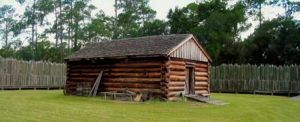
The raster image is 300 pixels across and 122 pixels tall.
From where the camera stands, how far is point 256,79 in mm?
37469

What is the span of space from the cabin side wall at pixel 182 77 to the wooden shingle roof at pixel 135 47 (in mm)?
982

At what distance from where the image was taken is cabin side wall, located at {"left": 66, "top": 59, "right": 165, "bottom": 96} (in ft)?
80.5

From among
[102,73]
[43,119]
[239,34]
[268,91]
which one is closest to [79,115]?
[43,119]

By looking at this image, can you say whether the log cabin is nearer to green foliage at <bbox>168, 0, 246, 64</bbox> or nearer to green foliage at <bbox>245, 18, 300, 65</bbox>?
green foliage at <bbox>245, 18, 300, 65</bbox>

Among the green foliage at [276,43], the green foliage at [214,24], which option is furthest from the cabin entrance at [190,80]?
the green foliage at [214,24]

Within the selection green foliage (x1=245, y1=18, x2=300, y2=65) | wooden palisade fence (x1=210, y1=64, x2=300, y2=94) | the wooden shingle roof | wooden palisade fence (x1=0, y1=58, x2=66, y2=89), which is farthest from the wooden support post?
green foliage (x1=245, y1=18, x2=300, y2=65)

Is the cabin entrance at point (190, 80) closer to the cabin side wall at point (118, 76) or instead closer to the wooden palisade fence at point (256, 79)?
the cabin side wall at point (118, 76)

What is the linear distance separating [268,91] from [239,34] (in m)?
24.2

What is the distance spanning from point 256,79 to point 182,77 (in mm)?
13687

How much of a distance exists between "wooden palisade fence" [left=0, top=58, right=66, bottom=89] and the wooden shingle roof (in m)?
8.25

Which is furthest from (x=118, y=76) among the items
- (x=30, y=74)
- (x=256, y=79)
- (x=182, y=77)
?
(x=256, y=79)

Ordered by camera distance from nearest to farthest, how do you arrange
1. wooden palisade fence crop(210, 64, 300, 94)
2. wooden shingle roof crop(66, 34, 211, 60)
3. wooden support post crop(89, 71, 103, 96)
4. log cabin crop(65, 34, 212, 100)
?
1. log cabin crop(65, 34, 212, 100)
2. wooden shingle roof crop(66, 34, 211, 60)
3. wooden support post crop(89, 71, 103, 96)
4. wooden palisade fence crop(210, 64, 300, 94)

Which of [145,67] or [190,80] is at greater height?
[145,67]

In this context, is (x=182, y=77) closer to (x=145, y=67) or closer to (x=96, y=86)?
(x=145, y=67)
